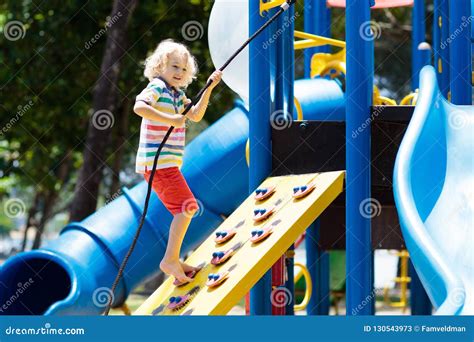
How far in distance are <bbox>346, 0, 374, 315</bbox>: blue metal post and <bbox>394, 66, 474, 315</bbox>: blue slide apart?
1.13 feet

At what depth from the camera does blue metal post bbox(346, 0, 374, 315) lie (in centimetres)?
515

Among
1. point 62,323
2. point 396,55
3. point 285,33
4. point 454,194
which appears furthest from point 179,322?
point 396,55

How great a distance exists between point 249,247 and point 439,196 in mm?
1004

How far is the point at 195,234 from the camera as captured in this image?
320 inches

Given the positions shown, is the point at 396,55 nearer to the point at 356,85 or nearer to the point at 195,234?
the point at 195,234

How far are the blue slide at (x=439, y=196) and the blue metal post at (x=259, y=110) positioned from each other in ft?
3.36

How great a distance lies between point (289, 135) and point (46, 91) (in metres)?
8.82

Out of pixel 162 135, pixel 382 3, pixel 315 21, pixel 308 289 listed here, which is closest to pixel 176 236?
pixel 162 135

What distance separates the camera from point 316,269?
8.57m

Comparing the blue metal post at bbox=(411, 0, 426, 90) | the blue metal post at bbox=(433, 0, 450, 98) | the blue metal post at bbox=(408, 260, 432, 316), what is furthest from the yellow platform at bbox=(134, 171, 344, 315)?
the blue metal post at bbox=(411, 0, 426, 90)

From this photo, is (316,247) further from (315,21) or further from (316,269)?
(315,21)

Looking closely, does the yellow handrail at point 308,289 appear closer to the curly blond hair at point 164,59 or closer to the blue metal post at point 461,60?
the blue metal post at point 461,60

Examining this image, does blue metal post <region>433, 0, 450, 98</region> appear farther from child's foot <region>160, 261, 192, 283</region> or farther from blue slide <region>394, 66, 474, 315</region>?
child's foot <region>160, 261, 192, 283</region>

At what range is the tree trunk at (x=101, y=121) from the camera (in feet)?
37.5
